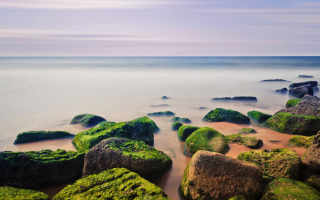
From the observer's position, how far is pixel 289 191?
2.86 m

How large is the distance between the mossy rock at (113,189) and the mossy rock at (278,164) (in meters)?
1.64

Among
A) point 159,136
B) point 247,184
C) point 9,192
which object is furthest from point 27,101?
point 247,184

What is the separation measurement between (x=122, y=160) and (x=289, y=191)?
2308mm

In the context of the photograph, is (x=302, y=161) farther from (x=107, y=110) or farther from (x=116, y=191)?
(x=107, y=110)

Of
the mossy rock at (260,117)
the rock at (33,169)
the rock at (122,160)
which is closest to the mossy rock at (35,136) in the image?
the rock at (33,169)

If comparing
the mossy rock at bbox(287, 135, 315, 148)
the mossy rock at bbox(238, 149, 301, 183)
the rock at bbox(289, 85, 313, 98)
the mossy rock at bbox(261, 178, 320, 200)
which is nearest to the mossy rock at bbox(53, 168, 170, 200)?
the mossy rock at bbox(261, 178, 320, 200)

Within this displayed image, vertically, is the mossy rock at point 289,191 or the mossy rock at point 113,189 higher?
A: the mossy rock at point 113,189

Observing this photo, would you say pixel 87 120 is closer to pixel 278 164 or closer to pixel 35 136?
pixel 35 136

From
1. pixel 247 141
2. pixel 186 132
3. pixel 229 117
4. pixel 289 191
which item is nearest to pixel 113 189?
pixel 289 191

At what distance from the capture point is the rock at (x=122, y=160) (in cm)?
358

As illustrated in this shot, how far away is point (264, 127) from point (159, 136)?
2.97 m

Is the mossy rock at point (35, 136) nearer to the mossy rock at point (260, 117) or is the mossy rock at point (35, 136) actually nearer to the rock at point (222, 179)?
the rock at point (222, 179)

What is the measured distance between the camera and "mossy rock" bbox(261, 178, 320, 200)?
2756 millimetres

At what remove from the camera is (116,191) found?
2812mm
